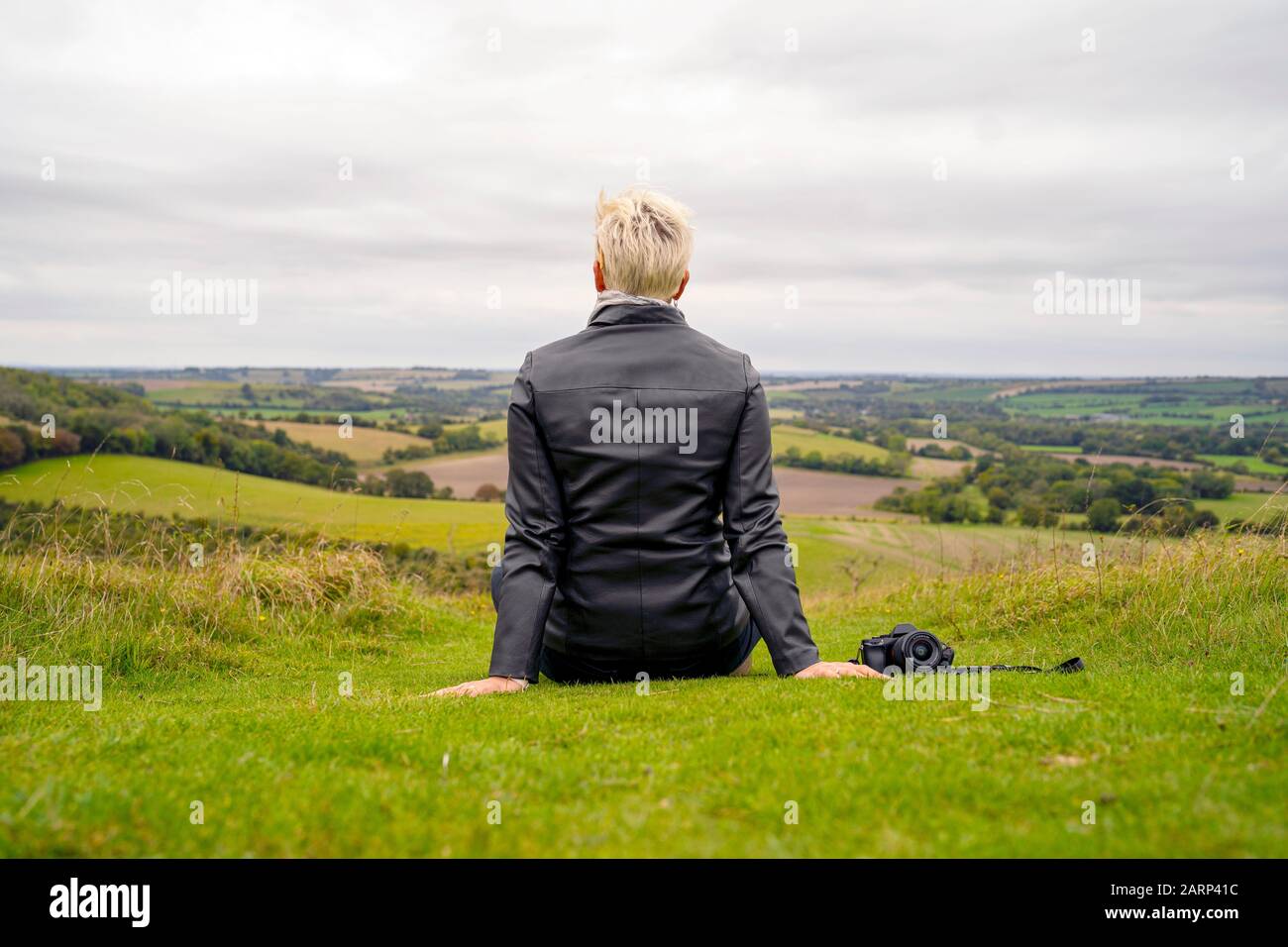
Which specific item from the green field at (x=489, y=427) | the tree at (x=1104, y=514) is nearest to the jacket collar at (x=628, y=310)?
the tree at (x=1104, y=514)

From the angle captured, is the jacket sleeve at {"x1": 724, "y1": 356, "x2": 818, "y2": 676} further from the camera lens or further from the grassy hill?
the grassy hill

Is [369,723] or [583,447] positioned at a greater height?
[583,447]

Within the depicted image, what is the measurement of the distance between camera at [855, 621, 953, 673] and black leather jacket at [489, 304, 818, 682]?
30.7 inches

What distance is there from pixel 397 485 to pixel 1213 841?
37049mm

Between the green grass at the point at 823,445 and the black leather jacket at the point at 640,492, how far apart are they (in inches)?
1784

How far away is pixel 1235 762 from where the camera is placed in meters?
3.47

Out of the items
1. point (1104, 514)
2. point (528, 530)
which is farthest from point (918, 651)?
point (1104, 514)

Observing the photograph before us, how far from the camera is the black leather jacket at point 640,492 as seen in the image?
16.8ft

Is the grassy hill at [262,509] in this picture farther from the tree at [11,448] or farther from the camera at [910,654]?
the camera at [910,654]

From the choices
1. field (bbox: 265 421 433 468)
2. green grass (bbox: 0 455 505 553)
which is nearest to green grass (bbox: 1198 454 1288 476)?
green grass (bbox: 0 455 505 553)

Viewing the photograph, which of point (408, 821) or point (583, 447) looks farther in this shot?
point (583, 447)

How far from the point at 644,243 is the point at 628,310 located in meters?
0.39

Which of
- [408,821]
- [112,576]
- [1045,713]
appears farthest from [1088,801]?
[112,576]
